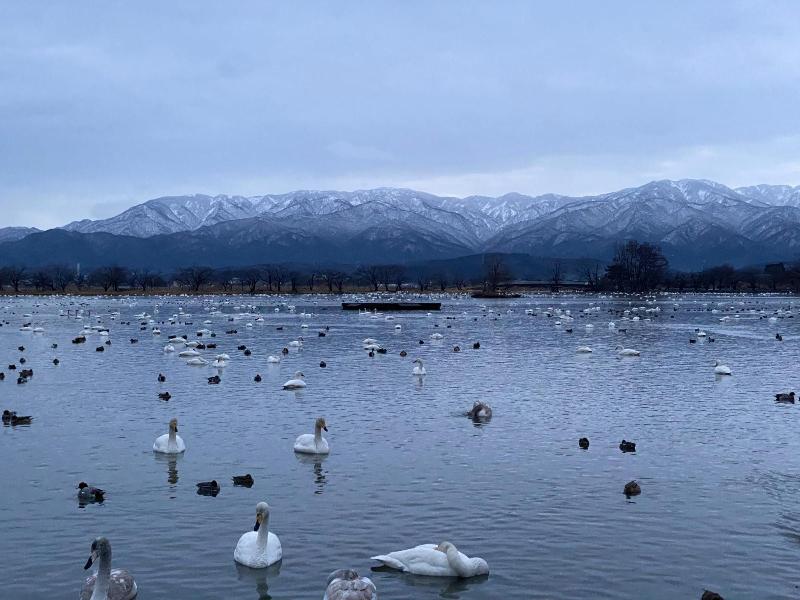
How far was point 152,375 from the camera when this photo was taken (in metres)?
37.0

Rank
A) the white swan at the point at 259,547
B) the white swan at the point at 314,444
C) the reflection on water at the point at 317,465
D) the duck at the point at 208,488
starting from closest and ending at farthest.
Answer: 1. the white swan at the point at 259,547
2. the duck at the point at 208,488
3. the reflection on water at the point at 317,465
4. the white swan at the point at 314,444

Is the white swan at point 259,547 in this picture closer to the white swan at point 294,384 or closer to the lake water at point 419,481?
the lake water at point 419,481

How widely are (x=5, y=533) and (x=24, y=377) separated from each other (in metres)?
22.4

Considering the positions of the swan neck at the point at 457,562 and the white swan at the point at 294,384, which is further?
the white swan at the point at 294,384

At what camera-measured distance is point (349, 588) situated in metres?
11.0

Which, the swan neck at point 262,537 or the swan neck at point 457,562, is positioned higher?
the swan neck at point 262,537

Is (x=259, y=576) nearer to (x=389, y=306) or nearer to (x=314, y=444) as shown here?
(x=314, y=444)

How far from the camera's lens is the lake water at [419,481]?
41.9 feet

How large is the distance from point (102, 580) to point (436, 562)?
4892 millimetres

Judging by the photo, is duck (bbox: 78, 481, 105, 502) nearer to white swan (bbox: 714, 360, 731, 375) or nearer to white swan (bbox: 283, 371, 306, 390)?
white swan (bbox: 283, 371, 306, 390)

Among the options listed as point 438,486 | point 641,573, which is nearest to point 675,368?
point 438,486

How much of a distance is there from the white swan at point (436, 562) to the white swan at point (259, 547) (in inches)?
65.5

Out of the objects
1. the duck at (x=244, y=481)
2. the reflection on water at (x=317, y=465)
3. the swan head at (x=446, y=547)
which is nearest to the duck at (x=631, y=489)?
the swan head at (x=446, y=547)

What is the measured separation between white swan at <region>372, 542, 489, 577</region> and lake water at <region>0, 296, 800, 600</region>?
0.51 feet
